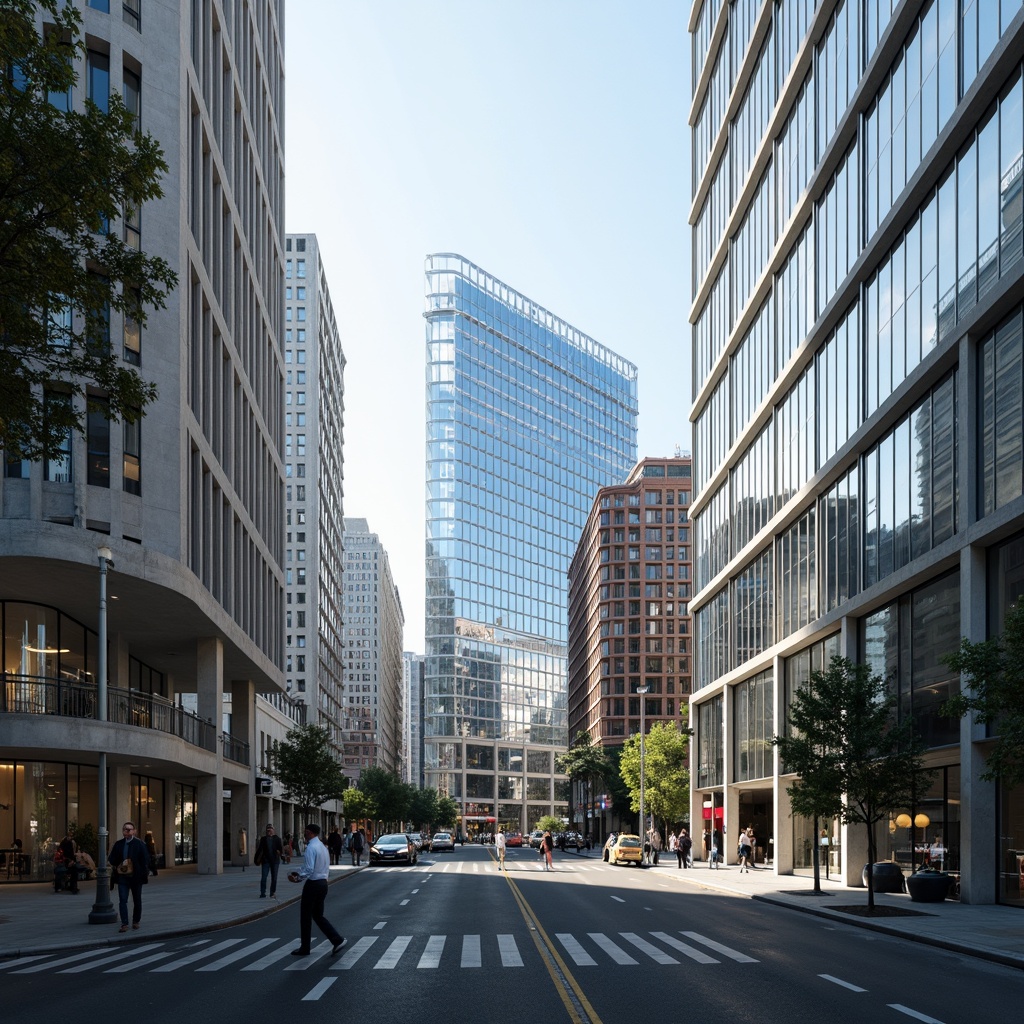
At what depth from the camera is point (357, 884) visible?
41125mm

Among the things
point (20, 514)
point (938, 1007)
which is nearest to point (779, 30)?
point (20, 514)

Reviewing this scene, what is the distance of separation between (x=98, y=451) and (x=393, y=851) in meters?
30.7

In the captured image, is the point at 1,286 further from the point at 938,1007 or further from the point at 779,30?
the point at 779,30

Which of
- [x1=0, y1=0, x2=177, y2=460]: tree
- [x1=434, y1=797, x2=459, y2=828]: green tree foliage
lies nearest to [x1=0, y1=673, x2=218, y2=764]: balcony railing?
[x1=0, y1=0, x2=177, y2=460]: tree

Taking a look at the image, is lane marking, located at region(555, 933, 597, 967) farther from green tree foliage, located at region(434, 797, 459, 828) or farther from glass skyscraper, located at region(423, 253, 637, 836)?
glass skyscraper, located at region(423, 253, 637, 836)

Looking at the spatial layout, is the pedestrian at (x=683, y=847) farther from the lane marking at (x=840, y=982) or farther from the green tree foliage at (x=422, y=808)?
the green tree foliage at (x=422, y=808)

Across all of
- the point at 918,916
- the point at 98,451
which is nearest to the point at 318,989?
the point at 918,916

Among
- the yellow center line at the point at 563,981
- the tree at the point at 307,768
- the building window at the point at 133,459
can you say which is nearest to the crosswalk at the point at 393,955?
the yellow center line at the point at 563,981

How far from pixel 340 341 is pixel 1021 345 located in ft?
423

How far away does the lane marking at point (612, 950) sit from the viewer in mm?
17250

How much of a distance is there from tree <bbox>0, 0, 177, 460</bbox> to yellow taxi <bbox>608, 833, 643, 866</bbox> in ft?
158

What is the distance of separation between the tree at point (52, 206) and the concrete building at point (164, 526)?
10334mm

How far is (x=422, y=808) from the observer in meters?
160

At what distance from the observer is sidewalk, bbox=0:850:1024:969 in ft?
67.9
